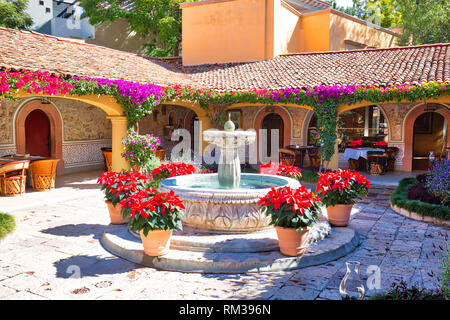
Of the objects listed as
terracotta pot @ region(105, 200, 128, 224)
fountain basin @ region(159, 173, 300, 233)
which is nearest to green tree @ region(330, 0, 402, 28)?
fountain basin @ region(159, 173, 300, 233)

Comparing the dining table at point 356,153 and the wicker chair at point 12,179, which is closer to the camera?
the wicker chair at point 12,179

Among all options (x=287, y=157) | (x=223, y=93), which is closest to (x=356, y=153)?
(x=287, y=157)

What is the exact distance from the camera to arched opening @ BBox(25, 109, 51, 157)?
42.1 ft

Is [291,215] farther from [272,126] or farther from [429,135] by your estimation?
[429,135]

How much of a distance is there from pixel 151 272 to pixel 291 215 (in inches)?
74.5

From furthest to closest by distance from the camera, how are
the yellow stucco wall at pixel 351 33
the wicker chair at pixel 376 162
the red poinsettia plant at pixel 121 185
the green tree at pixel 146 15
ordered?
the green tree at pixel 146 15 < the yellow stucco wall at pixel 351 33 < the wicker chair at pixel 376 162 < the red poinsettia plant at pixel 121 185

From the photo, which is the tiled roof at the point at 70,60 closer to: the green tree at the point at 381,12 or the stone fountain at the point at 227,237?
the stone fountain at the point at 227,237

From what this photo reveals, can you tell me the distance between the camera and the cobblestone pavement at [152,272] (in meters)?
4.30

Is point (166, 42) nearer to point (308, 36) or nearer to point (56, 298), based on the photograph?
point (308, 36)

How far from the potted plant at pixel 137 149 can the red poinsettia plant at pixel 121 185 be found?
185 inches

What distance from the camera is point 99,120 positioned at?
14.8 m

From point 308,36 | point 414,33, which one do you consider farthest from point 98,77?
point 414,33

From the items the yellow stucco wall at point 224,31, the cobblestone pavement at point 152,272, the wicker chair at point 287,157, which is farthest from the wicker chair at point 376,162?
the yellow stucco wall at point 224,31

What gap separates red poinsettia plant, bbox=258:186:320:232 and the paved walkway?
62cm
